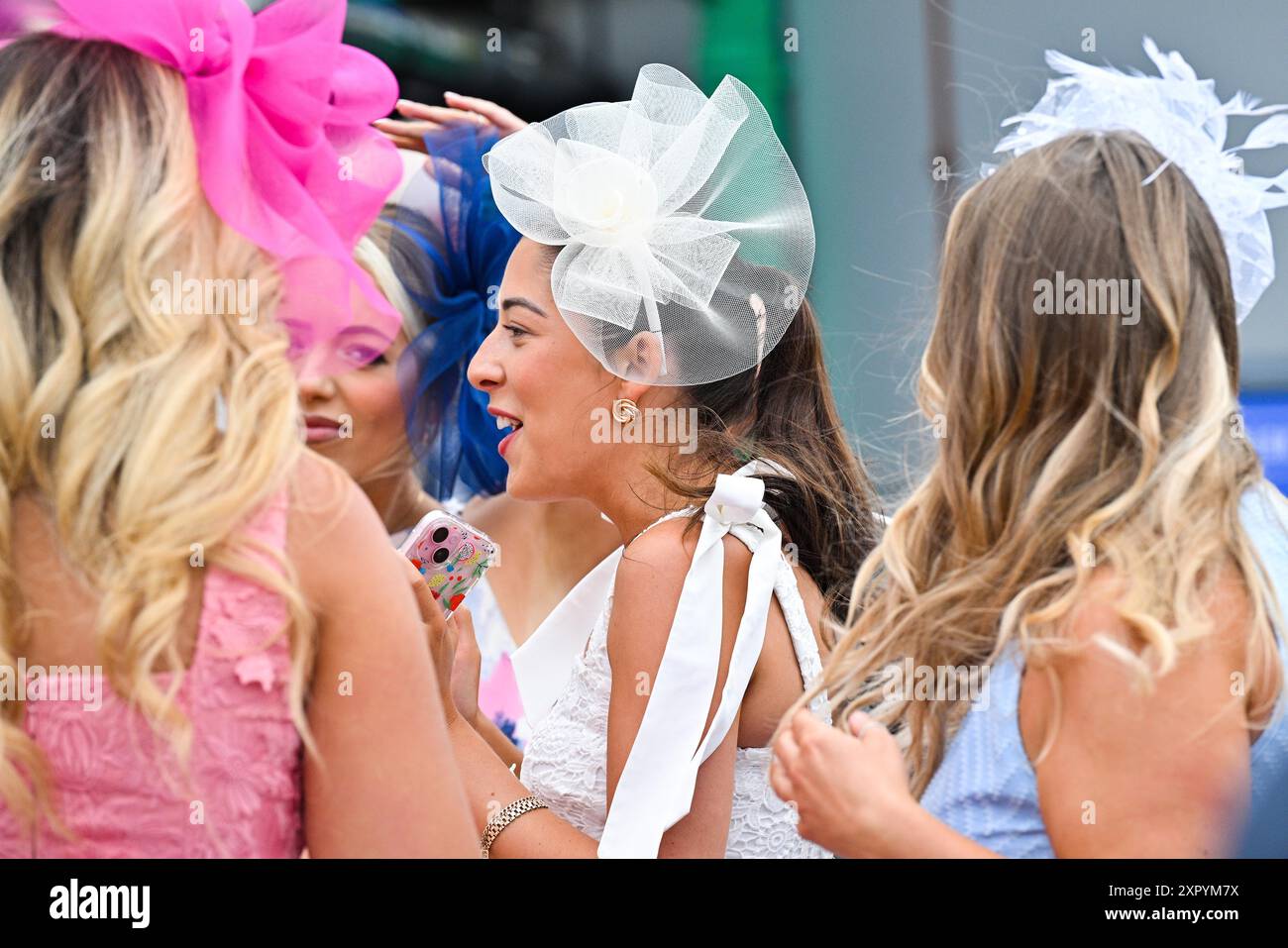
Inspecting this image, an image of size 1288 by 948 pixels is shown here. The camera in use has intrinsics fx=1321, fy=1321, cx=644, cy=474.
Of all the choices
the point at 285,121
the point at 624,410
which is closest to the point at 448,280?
the point at 624,410

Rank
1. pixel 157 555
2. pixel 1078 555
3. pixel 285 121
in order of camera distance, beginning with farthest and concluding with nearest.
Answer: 1. pixel 285 121
2. pixel 1078 555
3. pixel 157 555

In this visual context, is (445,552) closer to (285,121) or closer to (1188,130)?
(285,121)

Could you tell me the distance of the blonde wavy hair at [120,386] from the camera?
130 cm

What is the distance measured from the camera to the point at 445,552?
205 cm

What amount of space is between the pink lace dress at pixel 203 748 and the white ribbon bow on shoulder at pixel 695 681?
0.57 meters

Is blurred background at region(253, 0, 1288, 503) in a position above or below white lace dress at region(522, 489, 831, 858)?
above

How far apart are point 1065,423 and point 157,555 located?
1.04 m

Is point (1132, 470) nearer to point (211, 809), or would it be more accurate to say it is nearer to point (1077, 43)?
point (211, 809)

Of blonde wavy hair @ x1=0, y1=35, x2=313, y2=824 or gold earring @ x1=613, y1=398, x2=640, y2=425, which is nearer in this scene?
blonde wavy hair @ x1=0, y1=35, x2=313, y2=824

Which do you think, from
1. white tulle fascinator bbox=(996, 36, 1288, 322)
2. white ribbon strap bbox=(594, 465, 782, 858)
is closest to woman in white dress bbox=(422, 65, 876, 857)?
white ribbon strap bbox=(594, 465, 782, 858)

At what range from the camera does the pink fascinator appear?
1426mm

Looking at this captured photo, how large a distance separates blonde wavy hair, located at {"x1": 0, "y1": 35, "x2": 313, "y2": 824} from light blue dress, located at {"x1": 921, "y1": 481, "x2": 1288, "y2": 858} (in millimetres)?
763

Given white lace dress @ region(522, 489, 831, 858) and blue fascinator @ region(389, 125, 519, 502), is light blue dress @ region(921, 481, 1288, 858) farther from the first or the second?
blue fascinator @ region(389, 125, 519, 502)

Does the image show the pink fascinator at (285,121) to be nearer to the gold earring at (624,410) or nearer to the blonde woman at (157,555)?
the blonde woman at (157,555)
